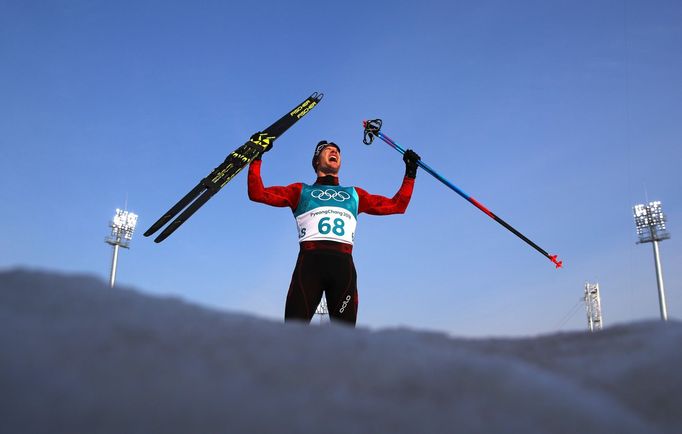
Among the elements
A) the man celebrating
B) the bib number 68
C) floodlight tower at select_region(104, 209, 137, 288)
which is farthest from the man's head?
floodlight tower at select_region(104, 209, 137, 288)

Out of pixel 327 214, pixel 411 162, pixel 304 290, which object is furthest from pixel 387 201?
pixel 304 290

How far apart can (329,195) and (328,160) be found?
53 cm

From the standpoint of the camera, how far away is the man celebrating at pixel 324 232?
170 inches

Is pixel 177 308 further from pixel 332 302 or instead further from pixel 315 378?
pixel 332 302

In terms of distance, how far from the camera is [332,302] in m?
4.38

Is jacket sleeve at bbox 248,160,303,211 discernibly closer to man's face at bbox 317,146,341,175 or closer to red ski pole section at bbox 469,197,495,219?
man's face at bbox 317,146,341,175

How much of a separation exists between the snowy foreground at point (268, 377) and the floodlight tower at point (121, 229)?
36070 millimetres

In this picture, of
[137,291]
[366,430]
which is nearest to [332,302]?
[137,291]

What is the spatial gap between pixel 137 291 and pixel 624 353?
3.05 ft

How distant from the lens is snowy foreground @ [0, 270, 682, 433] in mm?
624

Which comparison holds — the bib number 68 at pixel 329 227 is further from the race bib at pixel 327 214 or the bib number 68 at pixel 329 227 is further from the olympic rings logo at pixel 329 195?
the olympic rings logo at pixel 329 195

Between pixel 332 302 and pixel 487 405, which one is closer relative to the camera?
pixel 487 405

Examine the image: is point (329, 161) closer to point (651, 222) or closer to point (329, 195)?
point (329, 195)

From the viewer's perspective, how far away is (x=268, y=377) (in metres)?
0.72
